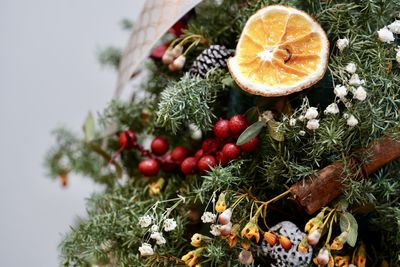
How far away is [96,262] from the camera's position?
83cm

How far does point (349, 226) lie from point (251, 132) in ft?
0.47

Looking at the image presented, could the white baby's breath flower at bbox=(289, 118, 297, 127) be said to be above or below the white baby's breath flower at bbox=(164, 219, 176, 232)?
above

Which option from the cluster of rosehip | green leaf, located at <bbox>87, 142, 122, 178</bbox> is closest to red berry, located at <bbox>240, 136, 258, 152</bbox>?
the cluster of rosehip

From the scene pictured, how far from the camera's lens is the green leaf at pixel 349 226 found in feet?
2.15

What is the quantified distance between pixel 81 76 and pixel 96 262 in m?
0.73

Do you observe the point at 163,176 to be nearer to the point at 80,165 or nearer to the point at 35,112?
the point at 80,165

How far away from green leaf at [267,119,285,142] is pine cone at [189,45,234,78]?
0.11m

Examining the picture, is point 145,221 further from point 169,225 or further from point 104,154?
point 104,154

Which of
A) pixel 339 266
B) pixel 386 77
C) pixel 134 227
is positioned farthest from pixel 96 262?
pixel 386 77

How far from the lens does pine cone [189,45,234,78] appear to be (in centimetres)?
76

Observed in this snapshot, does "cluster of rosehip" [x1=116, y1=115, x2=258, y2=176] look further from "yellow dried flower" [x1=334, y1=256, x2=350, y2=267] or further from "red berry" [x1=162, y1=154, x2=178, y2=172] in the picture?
"yellow dried flower" [x1=334, y1=256, x2=350, y2=267]

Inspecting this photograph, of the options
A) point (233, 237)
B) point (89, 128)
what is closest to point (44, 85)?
point (89, 128)

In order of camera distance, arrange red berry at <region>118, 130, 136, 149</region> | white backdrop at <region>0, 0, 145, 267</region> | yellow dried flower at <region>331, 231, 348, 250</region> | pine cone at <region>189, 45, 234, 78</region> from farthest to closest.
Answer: white backdrop at <region>0, 0, 145, 267</region>
red berry at <region>118, 130, 136, 149</region>
pine cone at <region>189, 45, 234, 78</region>
yellow dried flower at <region>331, 231, 348, 250</region>

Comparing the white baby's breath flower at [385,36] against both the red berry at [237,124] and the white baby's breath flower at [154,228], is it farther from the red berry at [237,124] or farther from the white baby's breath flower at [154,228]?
the white baby's breath flower at [154,228]
